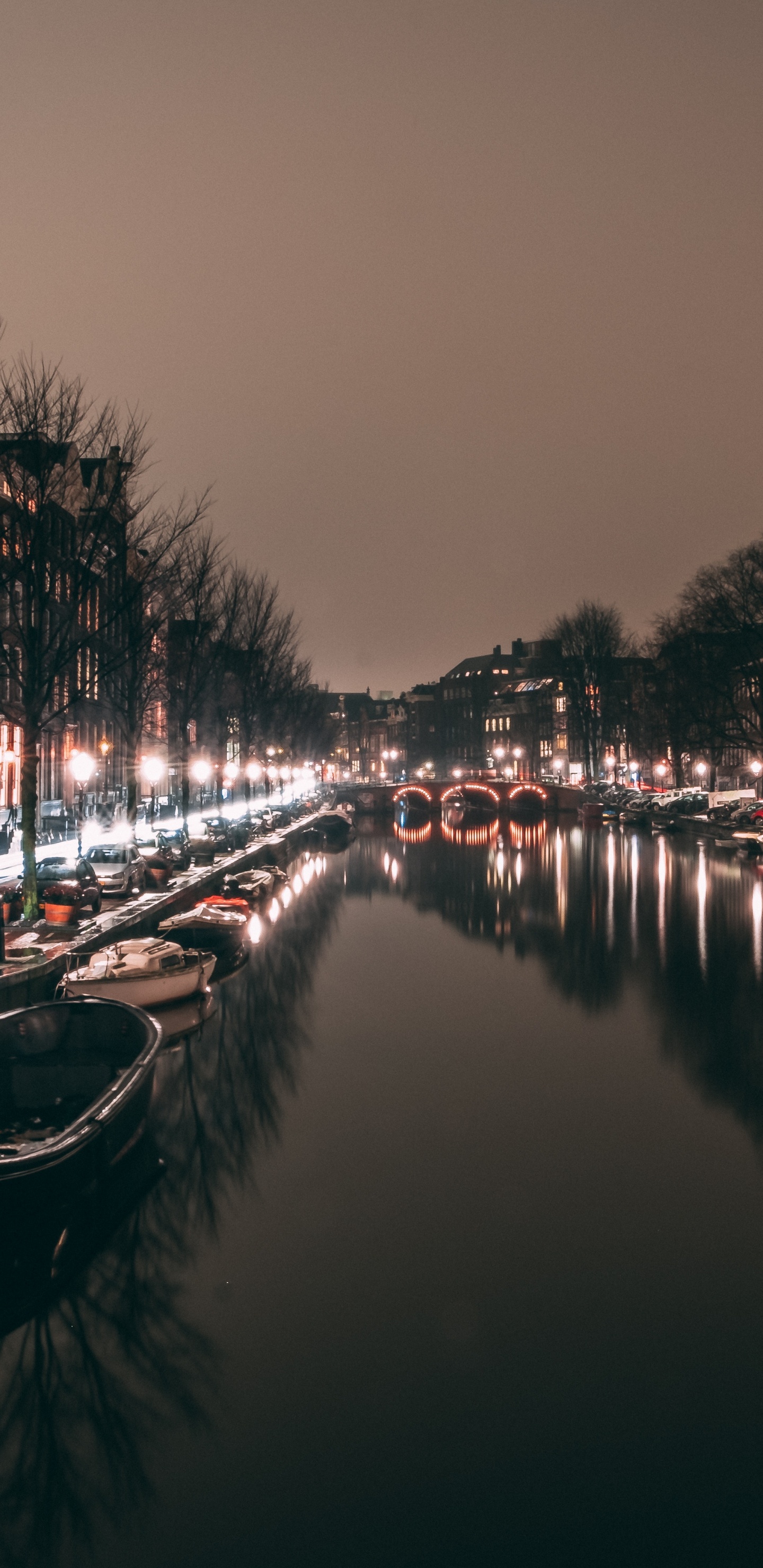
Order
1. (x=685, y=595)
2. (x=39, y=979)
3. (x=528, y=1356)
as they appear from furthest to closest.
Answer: (x=685, y=595), (x=39, y=979), (x=528, y=1356)

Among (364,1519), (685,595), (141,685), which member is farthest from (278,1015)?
(685,595)

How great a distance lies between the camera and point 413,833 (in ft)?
319

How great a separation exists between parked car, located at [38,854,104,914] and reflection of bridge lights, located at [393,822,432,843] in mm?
53713

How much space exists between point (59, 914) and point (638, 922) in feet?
72.2

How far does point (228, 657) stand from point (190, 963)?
3937cm

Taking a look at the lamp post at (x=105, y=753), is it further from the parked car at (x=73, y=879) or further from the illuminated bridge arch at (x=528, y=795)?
the illuminated bridge arch at (x=528, y=795)

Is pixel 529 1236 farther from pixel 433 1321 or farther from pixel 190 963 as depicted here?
pixel 190 963

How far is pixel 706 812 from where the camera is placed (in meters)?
76.4

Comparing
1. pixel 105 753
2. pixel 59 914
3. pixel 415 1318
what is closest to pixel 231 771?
pixel 105 753

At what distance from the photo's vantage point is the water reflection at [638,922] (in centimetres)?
2444

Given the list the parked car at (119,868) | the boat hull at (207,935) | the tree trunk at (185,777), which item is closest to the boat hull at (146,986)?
the boat hull at (207,935)

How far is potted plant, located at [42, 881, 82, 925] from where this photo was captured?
27.8 m

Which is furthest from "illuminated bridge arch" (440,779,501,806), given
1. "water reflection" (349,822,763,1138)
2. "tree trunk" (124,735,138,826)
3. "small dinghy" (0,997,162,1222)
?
"small dinghy" (0,997,162,1222)

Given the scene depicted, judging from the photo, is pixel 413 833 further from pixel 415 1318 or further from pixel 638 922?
pixel 415 1318
